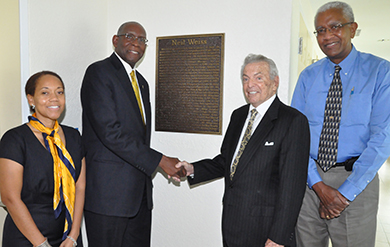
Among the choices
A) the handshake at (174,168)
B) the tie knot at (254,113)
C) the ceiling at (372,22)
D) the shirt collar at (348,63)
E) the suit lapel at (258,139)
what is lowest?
the handshake at (174,168)

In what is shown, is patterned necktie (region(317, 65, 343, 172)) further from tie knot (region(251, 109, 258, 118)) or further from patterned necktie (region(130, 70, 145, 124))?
patterned necktie (region(130, 70, 145, 124))

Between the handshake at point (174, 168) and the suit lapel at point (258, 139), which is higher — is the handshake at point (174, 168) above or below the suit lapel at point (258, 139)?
below

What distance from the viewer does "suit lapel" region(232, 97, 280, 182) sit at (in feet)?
5.97

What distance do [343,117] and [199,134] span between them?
1251 millimetres

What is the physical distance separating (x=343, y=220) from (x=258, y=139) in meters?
0.80

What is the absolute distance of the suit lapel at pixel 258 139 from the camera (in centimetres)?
182

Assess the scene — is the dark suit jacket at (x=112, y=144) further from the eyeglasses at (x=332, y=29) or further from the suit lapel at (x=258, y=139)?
the eyeglasses at (x=332, y=29)

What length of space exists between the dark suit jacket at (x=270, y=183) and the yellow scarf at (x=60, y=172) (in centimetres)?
99

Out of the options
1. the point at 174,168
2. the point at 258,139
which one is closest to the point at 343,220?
the point at 258,139

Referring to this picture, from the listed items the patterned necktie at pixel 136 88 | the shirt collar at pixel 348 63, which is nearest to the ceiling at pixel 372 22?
the shirt collar at pixel 348 63

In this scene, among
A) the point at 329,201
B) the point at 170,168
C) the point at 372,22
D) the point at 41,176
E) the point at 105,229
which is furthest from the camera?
the point at 372,22

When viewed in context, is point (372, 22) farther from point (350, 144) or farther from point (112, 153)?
point (112, 153)

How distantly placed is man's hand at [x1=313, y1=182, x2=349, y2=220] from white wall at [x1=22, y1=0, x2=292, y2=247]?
2.87 feet

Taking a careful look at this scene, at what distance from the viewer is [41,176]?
5.85 ft
